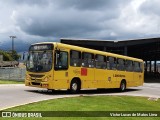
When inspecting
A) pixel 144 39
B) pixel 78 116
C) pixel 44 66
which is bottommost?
pixel 78 116

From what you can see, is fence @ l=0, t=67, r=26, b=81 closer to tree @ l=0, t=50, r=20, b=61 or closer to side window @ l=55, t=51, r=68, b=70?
side window @ l=55, t=51, r=68, b=70

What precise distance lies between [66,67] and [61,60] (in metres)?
0.62

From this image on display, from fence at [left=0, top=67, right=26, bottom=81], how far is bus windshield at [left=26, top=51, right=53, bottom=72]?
17.9 meters

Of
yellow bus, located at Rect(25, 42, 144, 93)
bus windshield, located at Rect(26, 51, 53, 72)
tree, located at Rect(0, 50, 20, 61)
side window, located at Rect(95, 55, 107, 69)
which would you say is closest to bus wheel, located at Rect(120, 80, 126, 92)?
yellow bus, located at Rect(25, 42, 144, 93)

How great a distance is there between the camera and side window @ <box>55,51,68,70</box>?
21.0 metres

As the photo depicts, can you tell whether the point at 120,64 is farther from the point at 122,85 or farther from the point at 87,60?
the point at 87,60

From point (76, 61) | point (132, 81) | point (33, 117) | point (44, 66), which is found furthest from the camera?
point (132, 81)

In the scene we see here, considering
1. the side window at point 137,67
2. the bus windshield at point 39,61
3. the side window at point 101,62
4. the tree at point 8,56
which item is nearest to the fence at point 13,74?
the side window at point 137,67

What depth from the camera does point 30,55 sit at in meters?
22.3

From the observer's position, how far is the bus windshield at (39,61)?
68.9 feet

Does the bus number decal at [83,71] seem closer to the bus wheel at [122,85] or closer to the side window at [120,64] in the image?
the side window at [120,64]

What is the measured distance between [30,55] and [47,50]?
1585 millimetres

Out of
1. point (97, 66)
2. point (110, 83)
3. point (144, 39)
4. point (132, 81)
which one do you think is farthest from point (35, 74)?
point (144, 39)

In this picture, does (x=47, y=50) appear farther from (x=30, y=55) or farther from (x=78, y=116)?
(x=78, y=116)
